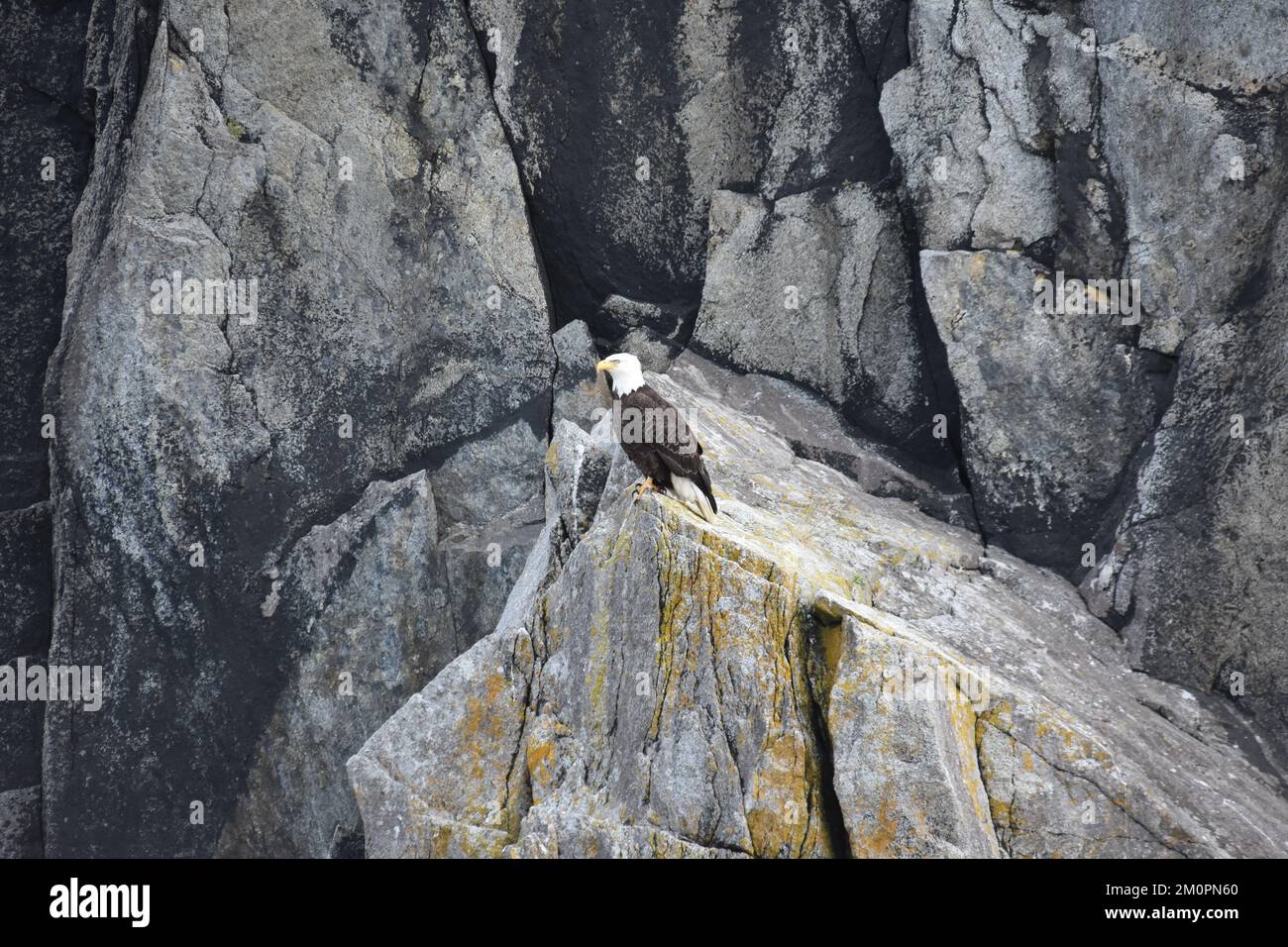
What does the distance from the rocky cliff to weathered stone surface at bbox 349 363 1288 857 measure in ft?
0.23

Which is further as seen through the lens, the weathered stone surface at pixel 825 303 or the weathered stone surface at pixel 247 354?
the weathered stone surface at pixel 247 354

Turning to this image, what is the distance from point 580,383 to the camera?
16734 mm

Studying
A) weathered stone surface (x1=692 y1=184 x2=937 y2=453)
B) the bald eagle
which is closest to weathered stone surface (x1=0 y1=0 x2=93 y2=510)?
weathered stone surface (x1=692 y1=184 x2=937 y2=453)

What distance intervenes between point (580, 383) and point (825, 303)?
389 centimetres

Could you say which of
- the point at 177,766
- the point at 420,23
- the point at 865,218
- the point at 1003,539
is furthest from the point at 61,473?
the point at 1003,539

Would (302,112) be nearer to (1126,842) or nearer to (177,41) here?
(177,41)

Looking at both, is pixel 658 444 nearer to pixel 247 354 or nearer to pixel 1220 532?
pixel 1220 532

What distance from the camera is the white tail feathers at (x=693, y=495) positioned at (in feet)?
33.7

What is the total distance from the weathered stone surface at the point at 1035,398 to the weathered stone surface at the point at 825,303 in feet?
3.18

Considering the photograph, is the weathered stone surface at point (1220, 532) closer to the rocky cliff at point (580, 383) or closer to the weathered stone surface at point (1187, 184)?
the rocky cliff at point (580, 383)

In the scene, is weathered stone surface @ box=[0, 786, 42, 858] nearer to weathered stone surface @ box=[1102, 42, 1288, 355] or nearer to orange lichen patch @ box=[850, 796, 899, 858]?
orange lichen patch @ box=[850, 796, 899, 858]

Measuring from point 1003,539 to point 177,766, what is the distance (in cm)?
1163

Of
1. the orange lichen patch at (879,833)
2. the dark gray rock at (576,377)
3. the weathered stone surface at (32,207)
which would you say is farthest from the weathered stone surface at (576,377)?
the orange lichen patch at (879,833)

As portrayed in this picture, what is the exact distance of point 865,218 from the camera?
15.1 metres
